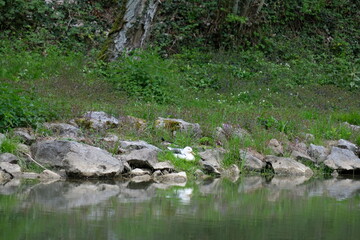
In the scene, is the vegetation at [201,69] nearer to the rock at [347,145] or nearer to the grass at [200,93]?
the grass at [200,93]

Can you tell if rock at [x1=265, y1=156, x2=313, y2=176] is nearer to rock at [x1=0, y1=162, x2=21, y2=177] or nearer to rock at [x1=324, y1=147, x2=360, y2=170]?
rock at [x1=324, y1=147, x2=360, y2=170]

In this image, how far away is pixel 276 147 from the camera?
1277 cm

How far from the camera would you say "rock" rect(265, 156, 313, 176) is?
39.7ft

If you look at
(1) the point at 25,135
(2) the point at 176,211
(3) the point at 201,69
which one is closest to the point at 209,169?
(1) the point at 25,135

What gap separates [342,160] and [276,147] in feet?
4.42

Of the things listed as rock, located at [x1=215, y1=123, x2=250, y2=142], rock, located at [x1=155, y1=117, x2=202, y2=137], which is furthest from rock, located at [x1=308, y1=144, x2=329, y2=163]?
rock, located at [x1=155, y1=117, x2=202, y2=137]

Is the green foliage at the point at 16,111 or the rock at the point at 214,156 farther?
the rock at the point at 214,156

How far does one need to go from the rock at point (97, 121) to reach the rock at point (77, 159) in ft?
4.75

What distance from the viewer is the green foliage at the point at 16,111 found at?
10906mm

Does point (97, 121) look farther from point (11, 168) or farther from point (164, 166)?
point (11, 168)

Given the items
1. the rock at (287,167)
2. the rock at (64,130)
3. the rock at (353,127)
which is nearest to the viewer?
the rock at (64,130)

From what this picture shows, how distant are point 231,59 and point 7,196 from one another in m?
14.5

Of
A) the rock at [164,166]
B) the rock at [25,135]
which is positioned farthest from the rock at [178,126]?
the rock at [25,135]

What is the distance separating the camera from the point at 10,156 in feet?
32.8
